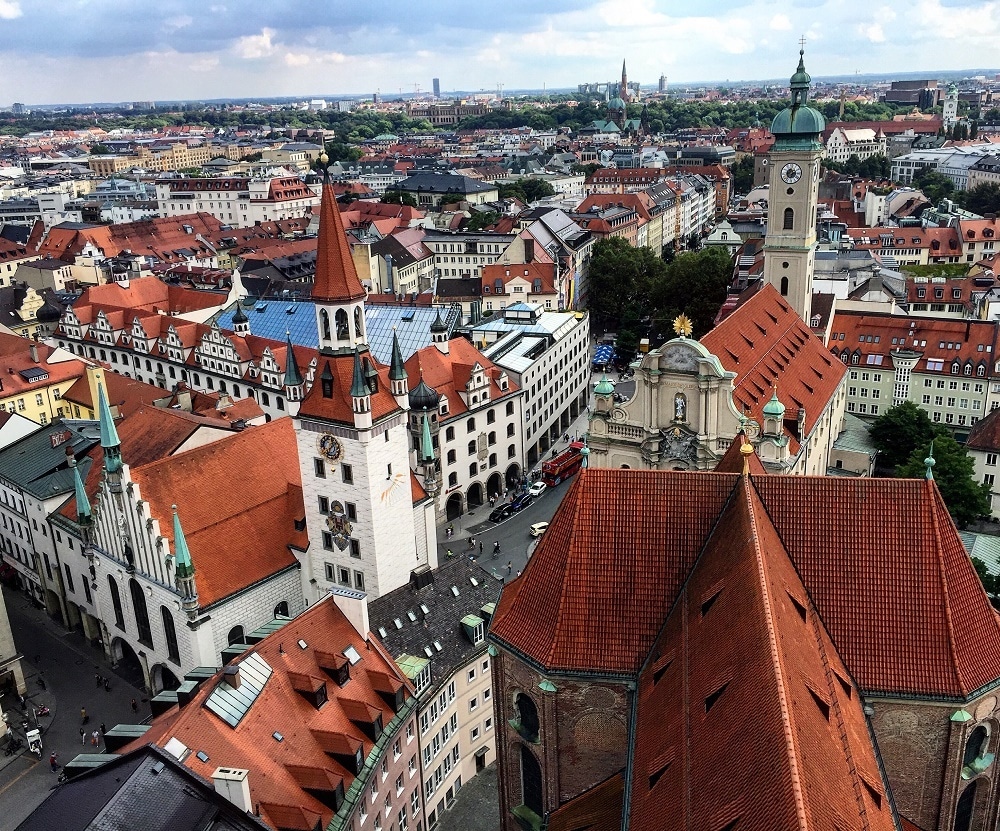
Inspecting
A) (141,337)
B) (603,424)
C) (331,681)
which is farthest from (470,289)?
(331,681)

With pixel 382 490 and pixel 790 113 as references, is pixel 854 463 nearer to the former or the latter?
pixel 790 113

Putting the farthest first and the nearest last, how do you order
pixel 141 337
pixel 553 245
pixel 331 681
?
pixel 553 245 → pixel 141 337 → pixel 331 681

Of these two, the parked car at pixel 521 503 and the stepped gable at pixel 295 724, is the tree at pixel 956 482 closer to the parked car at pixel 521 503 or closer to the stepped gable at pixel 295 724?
the parked car at pixel 521 503

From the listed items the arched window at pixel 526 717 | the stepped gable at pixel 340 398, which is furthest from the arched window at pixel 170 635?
the arched window at pixel 526 717

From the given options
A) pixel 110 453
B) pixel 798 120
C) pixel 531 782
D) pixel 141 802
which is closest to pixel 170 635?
pixel 110 453

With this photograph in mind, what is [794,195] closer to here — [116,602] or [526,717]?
[526,717]

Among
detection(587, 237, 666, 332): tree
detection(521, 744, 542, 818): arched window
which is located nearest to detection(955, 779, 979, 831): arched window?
detection(521, 744, 542, 818): arched window

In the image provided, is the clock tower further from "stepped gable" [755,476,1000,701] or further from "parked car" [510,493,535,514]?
"stepped gable" [755,476,1000,701]
